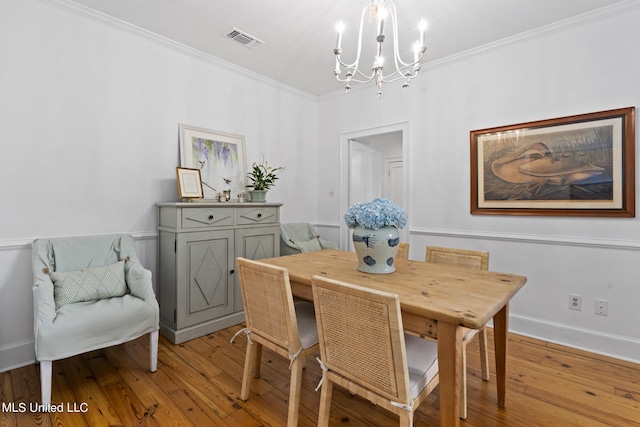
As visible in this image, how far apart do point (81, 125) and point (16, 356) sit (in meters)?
1.79

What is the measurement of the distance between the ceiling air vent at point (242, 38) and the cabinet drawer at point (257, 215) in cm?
161

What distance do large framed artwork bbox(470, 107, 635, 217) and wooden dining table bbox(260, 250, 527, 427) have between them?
1432 millimetres

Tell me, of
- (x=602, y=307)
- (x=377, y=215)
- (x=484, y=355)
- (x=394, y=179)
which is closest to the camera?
(x=377, y=215)

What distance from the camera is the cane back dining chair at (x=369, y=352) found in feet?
3.87

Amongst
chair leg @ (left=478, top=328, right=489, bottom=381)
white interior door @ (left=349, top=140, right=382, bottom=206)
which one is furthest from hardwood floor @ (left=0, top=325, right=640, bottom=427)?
white interior door @ (left=349, top=140, right=382, bottom=206)

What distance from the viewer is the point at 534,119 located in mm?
2840

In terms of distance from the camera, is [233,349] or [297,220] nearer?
[233,349]

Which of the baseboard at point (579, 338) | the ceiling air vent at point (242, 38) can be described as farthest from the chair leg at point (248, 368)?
the ceiling air vent at point (242, 38)

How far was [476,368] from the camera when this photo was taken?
2.30 meters

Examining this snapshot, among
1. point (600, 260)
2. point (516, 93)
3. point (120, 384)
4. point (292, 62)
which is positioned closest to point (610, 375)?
point (600, 260)

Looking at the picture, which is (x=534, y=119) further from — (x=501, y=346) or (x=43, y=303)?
(x=43, y=303)

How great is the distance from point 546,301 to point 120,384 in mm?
3420

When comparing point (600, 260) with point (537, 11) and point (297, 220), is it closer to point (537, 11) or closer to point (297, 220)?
point (537, 11)

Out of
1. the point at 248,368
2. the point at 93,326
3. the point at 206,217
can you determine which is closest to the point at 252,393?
the point at 248,368
